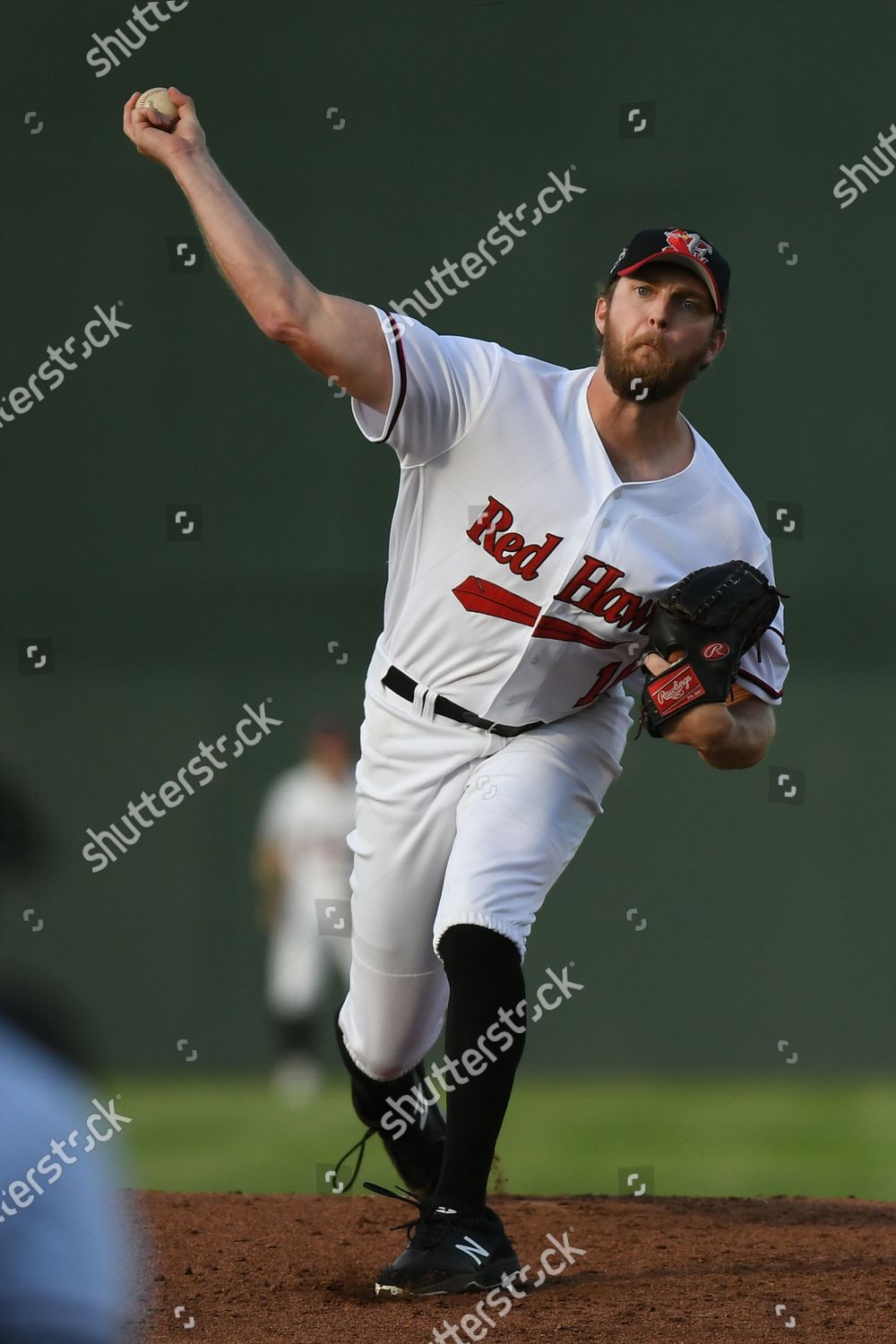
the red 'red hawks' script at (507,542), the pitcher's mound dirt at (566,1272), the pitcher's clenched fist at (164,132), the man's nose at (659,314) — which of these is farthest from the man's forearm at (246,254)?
the pitcher's mound dirt at (566,1272)

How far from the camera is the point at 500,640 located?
129 inches

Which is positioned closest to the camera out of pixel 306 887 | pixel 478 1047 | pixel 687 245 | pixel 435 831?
pixel 478 1047

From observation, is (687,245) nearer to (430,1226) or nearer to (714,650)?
(714,650)

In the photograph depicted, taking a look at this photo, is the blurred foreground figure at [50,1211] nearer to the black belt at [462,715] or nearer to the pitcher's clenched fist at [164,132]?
the pitcher's clenched fist at [164,132]

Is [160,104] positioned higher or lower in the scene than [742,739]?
higher

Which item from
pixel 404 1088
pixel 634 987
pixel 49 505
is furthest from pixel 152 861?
pixel 404 1088

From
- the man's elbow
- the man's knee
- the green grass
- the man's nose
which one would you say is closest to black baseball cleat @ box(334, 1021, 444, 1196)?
the man's knee

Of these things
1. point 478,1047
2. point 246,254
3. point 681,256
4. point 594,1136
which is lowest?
point 478,1047

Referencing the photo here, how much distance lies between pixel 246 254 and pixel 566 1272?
210cm

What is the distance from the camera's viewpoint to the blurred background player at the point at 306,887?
7.04m

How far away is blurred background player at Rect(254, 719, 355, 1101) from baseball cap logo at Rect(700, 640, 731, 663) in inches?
161

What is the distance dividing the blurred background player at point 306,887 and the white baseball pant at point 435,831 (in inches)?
136

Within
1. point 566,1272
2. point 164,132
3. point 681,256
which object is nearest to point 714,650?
point 681,256

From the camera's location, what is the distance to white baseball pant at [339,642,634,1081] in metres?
3.08
